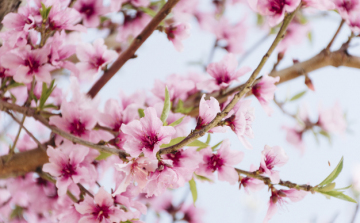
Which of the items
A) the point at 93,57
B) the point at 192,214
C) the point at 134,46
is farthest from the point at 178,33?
the point at 192,214

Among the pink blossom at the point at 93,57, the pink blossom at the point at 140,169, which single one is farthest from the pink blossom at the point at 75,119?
the pink blossom at the point at 140,169

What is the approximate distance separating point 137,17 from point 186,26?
290mm

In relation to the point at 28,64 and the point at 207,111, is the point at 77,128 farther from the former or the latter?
the point at 207,111

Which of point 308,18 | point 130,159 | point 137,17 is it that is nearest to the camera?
point 130,159

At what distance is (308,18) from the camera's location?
1420mm

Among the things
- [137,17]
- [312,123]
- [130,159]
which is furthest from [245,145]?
[312,123]

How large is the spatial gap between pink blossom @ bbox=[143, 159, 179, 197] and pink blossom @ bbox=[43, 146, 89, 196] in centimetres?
20

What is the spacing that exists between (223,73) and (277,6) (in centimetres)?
22

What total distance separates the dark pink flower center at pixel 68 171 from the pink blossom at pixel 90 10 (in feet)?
1.54

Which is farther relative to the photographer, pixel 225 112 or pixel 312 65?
pixel 312 65

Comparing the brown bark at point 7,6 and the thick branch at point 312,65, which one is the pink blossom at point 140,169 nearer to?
the thick branch at point 312,65

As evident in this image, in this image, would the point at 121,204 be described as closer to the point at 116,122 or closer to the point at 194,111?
the point at 116,122

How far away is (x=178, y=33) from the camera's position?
86cm

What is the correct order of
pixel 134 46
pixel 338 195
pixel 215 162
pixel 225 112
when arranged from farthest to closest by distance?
1. pixel 134 46
2. pixel 215 162
3. pixel 338 195
4. pixel 225 112
